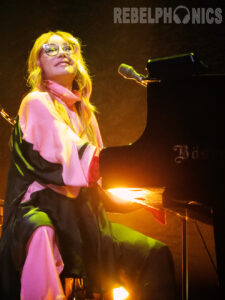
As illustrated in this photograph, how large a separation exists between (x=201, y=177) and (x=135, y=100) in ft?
6.30

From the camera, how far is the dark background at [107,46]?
2861 mm

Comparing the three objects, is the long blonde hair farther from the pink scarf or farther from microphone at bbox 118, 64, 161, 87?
microphone at bbox 118, 64, 161, 87

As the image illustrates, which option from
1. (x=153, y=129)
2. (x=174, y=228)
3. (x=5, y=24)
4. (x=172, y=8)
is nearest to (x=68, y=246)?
(x=153, y=129)

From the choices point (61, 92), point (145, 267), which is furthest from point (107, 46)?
point (145, 267)

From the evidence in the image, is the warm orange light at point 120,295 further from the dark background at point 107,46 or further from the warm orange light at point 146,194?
the dark background at point 107,46

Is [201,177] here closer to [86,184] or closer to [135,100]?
[86,184]

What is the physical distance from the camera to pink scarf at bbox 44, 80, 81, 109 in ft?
5.52

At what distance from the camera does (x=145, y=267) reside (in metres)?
1.46

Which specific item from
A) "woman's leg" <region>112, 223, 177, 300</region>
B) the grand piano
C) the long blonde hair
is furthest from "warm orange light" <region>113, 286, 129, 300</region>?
the grand piano

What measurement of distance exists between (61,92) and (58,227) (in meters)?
0.64

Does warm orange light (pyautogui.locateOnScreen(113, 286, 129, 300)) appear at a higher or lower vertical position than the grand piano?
lower

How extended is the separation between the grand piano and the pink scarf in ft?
1.94

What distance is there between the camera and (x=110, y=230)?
156 centimetres

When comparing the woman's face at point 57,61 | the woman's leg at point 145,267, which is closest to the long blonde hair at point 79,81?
the woman's face at point 57,61
